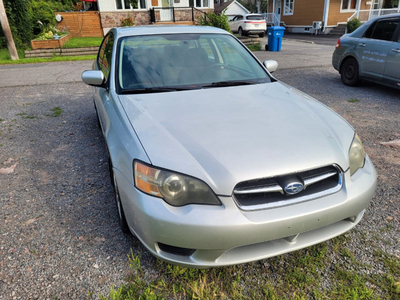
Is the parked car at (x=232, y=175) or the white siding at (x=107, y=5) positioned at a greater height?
the white siding at (x=107, y=5)

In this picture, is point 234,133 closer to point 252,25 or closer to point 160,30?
point 160,30

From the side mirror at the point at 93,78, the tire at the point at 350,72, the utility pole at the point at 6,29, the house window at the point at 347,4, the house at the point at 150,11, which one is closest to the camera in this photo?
the side mirror at the point at 93,78

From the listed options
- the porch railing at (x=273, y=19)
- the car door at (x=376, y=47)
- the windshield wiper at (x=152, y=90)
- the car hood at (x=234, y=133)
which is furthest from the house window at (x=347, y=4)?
the windshield wiper at (x=152, y=90)

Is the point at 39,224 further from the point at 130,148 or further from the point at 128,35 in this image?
the point at 128,35

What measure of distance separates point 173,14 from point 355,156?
22961 mm

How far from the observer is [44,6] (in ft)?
65.6

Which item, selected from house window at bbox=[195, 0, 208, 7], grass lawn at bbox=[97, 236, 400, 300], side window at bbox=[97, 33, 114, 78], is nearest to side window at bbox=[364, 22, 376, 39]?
side window at bbox=[97, 33, 114, 78]

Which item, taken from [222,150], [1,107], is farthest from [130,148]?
[1,107]

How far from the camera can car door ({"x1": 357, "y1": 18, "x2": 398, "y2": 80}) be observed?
6.61m

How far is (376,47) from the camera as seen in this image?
22.3 ft

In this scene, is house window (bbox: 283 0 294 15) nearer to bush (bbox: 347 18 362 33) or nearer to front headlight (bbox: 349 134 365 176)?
bush (bbox: 347 18 362 33)

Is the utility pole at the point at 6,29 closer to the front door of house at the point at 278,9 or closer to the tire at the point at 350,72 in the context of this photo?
the tire at the point at 350,72

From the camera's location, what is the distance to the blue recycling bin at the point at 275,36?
14.5 metres

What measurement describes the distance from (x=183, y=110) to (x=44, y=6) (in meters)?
21.7
